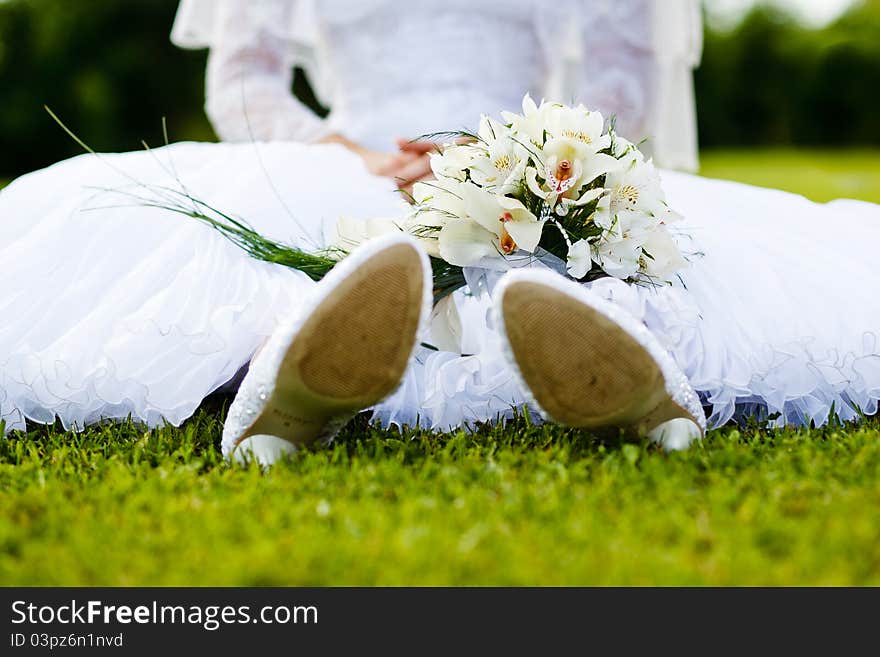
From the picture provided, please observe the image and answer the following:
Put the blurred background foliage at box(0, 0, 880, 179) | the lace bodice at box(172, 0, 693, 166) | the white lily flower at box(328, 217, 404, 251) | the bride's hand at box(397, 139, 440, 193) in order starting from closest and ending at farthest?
the white lily flower at box(328, 217, 404, 251) → the bride's hand at box(397, 139, 440, 193) → the lace bodice at box(172, 0, 693, 166) → the blurred background foliage at box(0, 0, 880, 179)

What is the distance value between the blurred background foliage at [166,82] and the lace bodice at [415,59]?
995 cm

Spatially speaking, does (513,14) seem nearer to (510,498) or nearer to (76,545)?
(510,498)

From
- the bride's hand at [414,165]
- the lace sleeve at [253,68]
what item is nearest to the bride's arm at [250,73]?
the lace sleeve at [253,68]

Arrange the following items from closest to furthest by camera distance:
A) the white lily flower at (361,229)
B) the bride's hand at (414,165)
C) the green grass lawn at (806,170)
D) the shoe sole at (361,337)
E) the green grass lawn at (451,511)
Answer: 1. the green grass lawn at (451,511)
2. the shoe sole at (361,337)
3. the white lily flower at (361,229)
4. the bride's hand at (414,165)
5. the green grass lawn at (806,170)

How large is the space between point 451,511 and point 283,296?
671mm

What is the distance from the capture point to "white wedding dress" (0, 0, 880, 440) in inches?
68.2

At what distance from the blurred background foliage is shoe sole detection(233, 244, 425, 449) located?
11.5m

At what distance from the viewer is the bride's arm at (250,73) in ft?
8.93

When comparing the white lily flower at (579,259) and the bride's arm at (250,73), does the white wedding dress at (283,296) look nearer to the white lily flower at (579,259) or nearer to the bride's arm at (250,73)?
the white lily flower at (579,259)

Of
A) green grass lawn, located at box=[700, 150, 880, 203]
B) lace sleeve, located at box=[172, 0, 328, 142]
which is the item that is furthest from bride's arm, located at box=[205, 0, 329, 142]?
green grass lawn, located at box=[700, 150, 880, 203]

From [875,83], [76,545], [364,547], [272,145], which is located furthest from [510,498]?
[875,83]

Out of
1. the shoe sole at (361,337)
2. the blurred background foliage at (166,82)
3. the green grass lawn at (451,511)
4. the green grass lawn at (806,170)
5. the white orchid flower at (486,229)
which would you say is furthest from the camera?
the blurred background foliage at (166,82)

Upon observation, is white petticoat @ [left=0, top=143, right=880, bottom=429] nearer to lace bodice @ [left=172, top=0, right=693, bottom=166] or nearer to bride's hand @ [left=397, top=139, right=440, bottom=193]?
bride's hand @ [left=397, top=139, right=440, bottom=193]

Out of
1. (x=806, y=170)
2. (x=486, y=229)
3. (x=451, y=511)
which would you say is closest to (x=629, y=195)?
(x=486, y=229)
